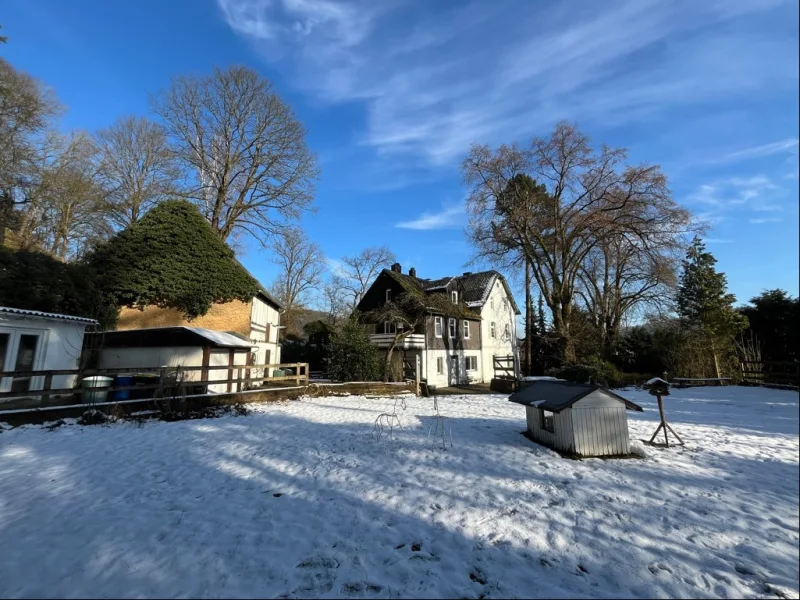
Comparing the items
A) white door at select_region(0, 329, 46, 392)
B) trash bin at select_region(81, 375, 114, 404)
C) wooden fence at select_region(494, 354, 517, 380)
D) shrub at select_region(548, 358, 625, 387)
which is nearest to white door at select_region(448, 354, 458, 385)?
wooden fence at select_region(494, 354, 517, 380)

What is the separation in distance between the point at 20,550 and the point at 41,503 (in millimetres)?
1464

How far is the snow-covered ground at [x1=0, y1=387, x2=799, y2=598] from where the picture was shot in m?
3.56

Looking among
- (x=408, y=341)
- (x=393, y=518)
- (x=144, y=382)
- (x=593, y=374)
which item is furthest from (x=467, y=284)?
(x=393, y=518)

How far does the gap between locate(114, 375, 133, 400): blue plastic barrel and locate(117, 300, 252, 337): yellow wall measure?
7.20m

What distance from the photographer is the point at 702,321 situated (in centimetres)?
2220

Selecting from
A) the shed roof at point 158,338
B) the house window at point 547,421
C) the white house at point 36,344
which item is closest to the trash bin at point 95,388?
the white house at point 36,344

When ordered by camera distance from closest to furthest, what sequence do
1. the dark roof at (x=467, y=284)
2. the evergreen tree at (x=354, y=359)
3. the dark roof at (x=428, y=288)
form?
the evergreen tree at (x=354, y=359) → the dark roof at (x=428, y=288) → the dark roof at (x=467, y=284)

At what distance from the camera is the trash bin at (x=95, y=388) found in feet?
36.7

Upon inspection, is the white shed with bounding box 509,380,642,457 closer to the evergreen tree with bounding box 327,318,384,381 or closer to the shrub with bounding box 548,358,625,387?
the shrub with bounding box 548,358,625,387

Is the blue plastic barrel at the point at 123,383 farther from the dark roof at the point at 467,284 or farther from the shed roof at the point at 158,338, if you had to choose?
the dark roof at the point at 467,284

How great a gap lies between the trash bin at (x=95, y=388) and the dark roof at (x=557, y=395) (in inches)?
468

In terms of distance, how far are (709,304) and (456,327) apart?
1622 centimetres

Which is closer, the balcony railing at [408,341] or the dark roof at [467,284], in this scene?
the balcony railing at [408,341]

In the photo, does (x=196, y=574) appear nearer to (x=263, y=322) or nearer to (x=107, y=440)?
(x=107, y=440)
